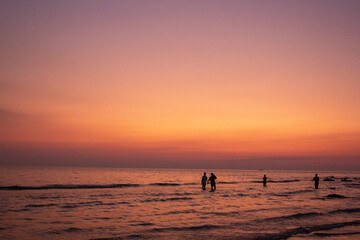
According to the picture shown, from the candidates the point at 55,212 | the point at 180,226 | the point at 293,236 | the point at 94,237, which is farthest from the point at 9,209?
the point at 293,236

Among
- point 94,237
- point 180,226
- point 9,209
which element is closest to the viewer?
point 94,237

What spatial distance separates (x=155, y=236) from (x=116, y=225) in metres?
3.02

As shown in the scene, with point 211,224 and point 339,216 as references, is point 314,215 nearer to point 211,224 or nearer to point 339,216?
point 339,216

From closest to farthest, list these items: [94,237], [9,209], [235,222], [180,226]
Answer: [94,237], [180,226], [235,222], [9,209]

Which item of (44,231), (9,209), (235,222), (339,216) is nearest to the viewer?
(44,231)

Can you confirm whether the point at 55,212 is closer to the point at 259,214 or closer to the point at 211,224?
the point at 211,224

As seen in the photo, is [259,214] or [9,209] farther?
[9,209]

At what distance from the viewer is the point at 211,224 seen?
14633 mm

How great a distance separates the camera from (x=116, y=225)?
14.4 metres

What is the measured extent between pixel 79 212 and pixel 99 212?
1211 millimetres

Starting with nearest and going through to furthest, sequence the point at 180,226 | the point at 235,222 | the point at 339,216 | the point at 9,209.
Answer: the point at 180,226
the point at 235,222
the point at 339,216
the point at 9,209

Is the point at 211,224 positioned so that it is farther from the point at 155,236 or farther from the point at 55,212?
the point at 55,212

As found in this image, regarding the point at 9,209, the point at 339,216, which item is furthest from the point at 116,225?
the point at 339,216

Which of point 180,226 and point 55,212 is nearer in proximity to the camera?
point 180,226
